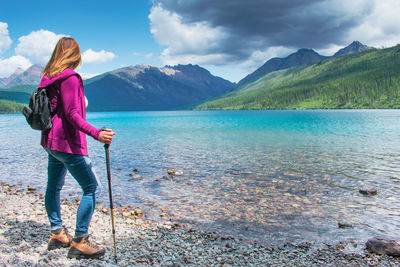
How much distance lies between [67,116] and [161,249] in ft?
14.7

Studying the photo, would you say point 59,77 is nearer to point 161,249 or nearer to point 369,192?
point 161,249

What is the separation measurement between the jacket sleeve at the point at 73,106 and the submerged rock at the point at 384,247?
8178 mm

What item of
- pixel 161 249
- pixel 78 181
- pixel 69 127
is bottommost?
pixel 161 249

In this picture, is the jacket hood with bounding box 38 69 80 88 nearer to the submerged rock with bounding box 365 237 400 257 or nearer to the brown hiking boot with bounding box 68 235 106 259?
the brown hiking boot with bounding box 68 235 106 259

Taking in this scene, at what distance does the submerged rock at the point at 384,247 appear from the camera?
798cm

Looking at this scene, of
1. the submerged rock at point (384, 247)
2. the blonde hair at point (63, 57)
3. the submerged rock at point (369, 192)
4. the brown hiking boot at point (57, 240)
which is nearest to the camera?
the blonde hair at point (63, 57)

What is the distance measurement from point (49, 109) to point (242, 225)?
7796 mm

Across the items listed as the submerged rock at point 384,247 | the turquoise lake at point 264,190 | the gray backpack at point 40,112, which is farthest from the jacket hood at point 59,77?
the submerged rock at point 384,247

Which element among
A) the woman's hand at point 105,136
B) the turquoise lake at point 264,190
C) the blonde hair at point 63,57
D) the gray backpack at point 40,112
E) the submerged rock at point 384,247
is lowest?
the turquoise lake at point 264,190

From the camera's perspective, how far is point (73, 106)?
19.1ft

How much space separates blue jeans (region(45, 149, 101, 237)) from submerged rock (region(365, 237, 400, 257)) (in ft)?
25.5

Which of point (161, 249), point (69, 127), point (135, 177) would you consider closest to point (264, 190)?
point (135, 177)

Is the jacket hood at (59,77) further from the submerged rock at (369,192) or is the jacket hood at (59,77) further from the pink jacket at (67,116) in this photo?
the submerged rock at (369,192)

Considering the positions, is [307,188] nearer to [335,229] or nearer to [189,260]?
[335,229]
